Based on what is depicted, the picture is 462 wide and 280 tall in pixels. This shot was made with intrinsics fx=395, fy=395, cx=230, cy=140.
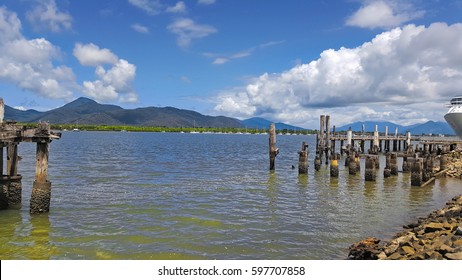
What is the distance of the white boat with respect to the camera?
6831cm

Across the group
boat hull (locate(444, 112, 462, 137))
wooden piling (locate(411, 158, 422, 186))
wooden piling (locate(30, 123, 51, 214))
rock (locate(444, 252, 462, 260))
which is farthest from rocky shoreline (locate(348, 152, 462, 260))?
boat hull (locate(444, 112, 462, 137))

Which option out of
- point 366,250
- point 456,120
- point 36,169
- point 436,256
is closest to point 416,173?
point 366,250

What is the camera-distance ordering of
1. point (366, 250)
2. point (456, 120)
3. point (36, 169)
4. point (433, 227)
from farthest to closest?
point (456, 120) < point (36, 169) < point (433, 227) < point (366, 250)

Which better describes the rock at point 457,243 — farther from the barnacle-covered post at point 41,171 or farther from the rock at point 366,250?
the barnacle-covered post at point 41,171

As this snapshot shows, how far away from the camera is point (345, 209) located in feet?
68.6

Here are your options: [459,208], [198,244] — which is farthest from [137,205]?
[459,208]

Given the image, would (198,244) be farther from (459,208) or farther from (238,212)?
(459,208)

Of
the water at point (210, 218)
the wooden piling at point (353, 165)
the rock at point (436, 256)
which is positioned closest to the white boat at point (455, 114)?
the wooden piling at point (353, 165)

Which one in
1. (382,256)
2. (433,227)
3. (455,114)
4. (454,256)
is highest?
(455,114)

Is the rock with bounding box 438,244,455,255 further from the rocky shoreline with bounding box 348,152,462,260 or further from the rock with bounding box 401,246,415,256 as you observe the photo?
the rock with bounding box 401,246,415,256

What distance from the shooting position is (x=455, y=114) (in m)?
68.3

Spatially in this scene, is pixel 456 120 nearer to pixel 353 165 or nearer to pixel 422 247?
pixel 353 165

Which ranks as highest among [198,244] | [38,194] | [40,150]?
[40,150]
